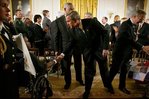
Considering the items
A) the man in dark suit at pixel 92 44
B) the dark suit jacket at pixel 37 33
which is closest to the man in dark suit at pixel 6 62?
the man in dark suit at pixel 92 44

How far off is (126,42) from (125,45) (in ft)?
0.22

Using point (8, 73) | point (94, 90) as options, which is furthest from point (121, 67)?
point (8, 73)

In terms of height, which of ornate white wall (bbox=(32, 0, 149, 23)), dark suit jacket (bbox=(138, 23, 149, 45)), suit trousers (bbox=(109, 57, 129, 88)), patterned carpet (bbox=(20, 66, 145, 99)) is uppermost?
ornate white wall (bbox=(32, 0, 149, 23))

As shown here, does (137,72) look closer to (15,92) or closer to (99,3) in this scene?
(15,92)

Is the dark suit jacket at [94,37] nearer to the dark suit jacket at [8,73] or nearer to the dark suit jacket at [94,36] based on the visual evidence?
the dark suit jacket at [94,36]

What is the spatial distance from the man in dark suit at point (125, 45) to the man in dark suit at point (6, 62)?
Result: 2347mm

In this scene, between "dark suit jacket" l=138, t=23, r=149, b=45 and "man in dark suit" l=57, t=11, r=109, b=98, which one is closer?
"man in dark suit" l=57, t=11, r=109, b=98

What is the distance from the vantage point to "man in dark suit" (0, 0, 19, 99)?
2.07 meters

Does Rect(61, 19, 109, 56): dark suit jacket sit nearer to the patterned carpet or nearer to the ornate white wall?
the patterned carpet

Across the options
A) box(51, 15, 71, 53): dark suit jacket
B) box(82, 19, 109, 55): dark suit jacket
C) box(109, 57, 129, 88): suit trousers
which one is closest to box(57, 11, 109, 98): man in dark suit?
box(82, 19, 109, 55): dark suit jacket

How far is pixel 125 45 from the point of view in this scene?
13.4 ft

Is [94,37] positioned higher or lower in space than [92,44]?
higher

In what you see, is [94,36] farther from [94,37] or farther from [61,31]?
[61,31]

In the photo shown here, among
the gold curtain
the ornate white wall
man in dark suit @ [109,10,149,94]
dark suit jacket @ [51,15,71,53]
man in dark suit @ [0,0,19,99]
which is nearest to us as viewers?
man in dark suit @ [0,0,19,99]
